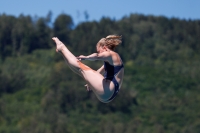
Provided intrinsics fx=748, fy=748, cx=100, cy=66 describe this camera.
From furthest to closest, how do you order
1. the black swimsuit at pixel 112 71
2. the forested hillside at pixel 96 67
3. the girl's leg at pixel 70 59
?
1. the forested hillside at pixel 96 67
2. the black swimsuit at pixel 112 71
3. the girl's leg at pixel 70 59

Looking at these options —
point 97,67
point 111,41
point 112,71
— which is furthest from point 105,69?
point 97,67

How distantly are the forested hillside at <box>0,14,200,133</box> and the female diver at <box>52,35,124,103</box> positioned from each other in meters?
61.2

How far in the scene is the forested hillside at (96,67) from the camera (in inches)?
3150

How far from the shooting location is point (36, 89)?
97.5m

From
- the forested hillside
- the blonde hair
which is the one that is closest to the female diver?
the blonde hair

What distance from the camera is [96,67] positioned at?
293ft

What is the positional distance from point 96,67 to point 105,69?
77595 millimetres

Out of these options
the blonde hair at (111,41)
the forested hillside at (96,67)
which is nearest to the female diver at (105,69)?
the blonde hair at (111,41)

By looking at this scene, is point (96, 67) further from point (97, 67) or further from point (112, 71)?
point (112, 71)

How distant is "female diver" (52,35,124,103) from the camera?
11.5m

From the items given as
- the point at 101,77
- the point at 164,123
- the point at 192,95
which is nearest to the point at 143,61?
the point at 192,95

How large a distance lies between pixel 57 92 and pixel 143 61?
2558cm

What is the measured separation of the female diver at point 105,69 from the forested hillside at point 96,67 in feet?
201

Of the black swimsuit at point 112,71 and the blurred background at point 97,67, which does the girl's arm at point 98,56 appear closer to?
the black swimsuit at point 112,71
